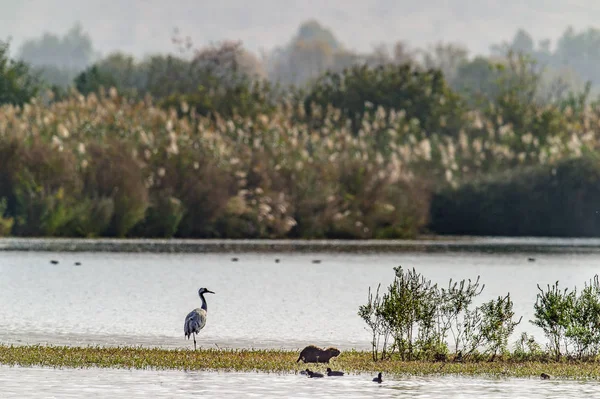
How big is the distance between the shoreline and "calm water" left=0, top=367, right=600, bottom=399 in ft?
83.2

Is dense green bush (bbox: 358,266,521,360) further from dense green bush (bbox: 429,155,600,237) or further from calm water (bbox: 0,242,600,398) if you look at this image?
dense green bush (bbox: 429,155,600,237)

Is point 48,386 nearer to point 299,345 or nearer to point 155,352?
point 155,352

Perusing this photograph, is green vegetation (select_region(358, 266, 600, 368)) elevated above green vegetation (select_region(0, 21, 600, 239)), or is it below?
below

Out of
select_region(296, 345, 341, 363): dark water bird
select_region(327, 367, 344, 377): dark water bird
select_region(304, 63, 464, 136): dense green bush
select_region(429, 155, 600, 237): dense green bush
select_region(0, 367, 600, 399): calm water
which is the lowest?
select_region(0, 367, 600, 399): calm water

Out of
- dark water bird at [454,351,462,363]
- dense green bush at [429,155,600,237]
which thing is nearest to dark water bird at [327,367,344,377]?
dark water bird at [454,351,462,363]

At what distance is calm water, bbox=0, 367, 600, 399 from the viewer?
1728cm

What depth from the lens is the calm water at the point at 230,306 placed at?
17.9 m

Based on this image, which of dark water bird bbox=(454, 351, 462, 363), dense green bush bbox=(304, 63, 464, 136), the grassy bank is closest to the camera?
the grassy bank

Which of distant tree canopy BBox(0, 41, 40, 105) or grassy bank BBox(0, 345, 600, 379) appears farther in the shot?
distant tree canopy BBox(0, 41, 40, 105)

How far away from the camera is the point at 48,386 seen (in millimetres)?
17609

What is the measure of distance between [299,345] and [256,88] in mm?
41615

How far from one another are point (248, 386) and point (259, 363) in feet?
4.69

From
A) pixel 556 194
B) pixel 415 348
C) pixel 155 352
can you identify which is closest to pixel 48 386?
pixel 155 352

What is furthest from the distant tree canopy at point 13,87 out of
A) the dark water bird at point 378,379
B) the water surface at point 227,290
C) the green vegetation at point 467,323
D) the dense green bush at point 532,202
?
the dark water bird at point 378,379
